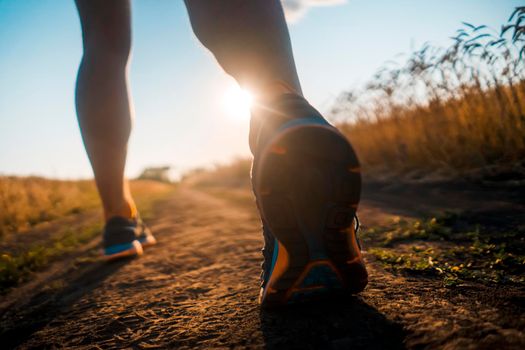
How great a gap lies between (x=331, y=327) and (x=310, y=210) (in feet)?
0.74

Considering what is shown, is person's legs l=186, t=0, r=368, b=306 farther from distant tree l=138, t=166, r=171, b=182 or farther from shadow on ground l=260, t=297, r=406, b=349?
distant tree l=138, t=166, r=171, b=182

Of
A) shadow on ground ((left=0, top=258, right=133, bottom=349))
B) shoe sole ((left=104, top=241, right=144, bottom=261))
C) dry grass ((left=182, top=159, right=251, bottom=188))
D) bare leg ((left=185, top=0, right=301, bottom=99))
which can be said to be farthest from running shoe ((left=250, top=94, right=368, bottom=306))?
dry grass ((left=182, top=159, right=251, bottom=188))

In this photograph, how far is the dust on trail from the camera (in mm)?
556

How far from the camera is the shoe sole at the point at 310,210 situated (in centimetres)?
65

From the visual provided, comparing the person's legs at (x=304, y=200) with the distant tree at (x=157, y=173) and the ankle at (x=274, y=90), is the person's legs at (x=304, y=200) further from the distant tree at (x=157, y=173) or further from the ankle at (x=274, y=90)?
the distant tree at (x=157, y=173)

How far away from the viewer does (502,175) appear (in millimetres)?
2223

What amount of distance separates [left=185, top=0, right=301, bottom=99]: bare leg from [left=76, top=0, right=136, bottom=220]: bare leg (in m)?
0.78

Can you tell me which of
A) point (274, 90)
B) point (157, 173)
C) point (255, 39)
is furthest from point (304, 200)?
point (157, 173)

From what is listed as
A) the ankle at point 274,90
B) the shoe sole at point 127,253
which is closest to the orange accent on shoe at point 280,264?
the ankle at point 274,90

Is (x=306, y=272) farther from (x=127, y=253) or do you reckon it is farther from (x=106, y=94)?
(x=106, y=94)

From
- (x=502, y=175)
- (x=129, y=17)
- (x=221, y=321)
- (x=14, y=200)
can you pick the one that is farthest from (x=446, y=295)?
(x=14, y=200)

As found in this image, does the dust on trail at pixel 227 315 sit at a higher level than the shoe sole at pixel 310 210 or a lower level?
lower

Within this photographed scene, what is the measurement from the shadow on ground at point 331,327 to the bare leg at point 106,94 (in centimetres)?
108

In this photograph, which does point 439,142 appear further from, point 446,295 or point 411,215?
point 446,295
